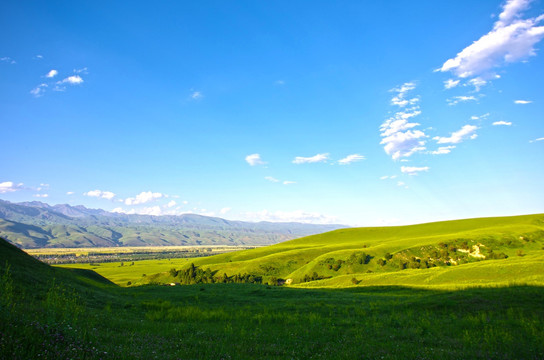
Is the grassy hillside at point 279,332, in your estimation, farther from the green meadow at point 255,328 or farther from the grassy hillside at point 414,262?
the grassy hillside at point 414,262

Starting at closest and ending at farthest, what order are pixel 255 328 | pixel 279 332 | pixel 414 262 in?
1. pixel 279 332
2. pixel 255 328
3. pixel 414 262

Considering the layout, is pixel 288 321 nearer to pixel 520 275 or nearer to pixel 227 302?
pixel 227 302

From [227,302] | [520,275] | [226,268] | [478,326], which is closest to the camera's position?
[478,326]

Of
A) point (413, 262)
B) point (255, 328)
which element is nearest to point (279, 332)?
point (255, 328)

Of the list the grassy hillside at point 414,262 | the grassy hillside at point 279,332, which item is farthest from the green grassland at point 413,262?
the grassy hillside at point 279,332

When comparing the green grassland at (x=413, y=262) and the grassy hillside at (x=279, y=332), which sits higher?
the grassy hillside at (x=279, y=332)

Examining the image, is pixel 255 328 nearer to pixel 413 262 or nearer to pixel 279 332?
pixel 279 332

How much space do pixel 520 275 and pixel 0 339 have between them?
60.2 meters

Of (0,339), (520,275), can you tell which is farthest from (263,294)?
(520,275)

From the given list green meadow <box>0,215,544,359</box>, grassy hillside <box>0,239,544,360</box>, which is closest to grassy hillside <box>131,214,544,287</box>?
green meadow <box>0,215,544,359</box>

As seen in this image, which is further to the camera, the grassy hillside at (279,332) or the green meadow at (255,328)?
the green meadow at (255,328)

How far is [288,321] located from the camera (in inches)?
770

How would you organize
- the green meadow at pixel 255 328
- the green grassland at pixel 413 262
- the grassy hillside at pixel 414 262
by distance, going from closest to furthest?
the green meadow at pixel 255 328, the green grassland at pixel 413 262, the grassy hillside at pixel 414 262

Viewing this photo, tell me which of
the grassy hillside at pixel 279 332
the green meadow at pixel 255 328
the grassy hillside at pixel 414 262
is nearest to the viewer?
the grassy hillside at pixel 279 332
